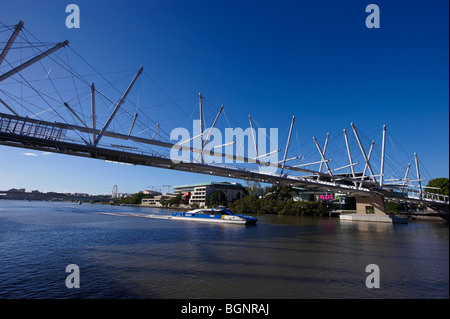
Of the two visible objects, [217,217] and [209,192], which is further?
[209,192]

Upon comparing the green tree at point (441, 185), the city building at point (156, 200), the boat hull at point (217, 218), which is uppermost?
the green tree at point (441, 185)

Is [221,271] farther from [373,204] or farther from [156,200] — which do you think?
[156,200]

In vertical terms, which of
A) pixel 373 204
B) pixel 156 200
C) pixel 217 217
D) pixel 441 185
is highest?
pixel 441 185

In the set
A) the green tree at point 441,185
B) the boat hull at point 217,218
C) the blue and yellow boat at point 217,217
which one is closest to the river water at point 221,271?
the boat hull at point 217,218

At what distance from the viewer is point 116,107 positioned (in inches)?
1225

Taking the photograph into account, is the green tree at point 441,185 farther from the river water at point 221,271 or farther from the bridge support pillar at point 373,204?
the river water at point 221,271

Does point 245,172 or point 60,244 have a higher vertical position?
point 245,172

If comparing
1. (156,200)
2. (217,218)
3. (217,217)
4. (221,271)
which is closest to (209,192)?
(156,200)

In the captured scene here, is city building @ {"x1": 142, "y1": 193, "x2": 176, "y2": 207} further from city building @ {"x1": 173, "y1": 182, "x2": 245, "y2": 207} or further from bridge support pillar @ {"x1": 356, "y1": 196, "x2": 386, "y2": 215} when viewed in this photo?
bridge support pillar @ {"x1": 356, "y1": 196, "x2": 386, "y2": 215}

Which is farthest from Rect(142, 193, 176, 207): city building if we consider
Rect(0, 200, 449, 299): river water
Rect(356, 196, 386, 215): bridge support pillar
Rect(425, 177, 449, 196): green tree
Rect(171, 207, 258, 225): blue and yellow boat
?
Rect(0, 200, 449, 299): river water
